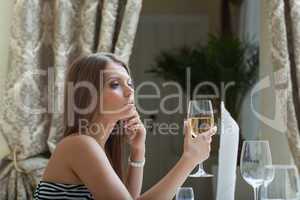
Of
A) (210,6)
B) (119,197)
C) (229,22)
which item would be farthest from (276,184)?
(210,6)

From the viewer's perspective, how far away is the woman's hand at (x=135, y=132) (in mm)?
1444

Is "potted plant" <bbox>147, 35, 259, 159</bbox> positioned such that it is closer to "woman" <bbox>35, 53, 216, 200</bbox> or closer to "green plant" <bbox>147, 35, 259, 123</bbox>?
"green plant" <bbox>147, 35, 259, 123</bbox>

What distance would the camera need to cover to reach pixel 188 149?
1.23m

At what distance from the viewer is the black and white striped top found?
1.26 m

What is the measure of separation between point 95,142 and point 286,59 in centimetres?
98

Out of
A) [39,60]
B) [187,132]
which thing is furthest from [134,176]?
[39,60]

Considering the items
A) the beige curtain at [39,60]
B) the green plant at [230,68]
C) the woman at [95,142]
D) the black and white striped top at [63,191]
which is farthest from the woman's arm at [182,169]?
the green plant at [230,68]

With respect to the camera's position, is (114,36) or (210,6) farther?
(210,6)

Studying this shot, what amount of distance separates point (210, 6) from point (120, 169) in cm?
216

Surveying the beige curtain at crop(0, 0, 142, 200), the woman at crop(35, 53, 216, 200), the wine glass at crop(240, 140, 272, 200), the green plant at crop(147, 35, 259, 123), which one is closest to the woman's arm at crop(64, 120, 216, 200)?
the woman at crop(35, 53, 216, 200)

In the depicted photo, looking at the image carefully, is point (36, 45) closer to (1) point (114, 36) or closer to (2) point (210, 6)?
(1) point (114, 36)

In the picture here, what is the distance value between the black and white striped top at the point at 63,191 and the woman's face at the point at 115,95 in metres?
0.21

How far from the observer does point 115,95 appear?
4.22 ft

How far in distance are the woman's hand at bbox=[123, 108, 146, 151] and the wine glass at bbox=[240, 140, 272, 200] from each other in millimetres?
312
